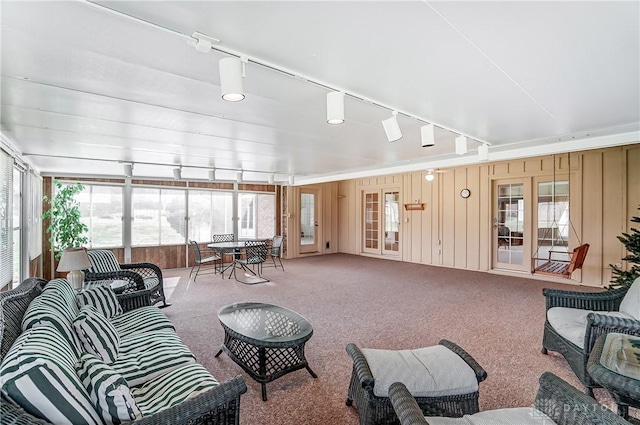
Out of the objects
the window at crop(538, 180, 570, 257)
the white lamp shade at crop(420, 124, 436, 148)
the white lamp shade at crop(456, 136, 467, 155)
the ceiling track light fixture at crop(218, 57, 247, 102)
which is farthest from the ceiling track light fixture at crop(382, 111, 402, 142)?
the window at crop(538, 180, 570, 257)

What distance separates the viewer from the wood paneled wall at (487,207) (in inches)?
203

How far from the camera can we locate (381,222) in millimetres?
9016

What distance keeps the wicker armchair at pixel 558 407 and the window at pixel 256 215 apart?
7.61 meters

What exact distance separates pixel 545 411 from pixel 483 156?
11.2ft

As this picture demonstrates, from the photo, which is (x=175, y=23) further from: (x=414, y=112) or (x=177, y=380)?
(x=414, y=112)

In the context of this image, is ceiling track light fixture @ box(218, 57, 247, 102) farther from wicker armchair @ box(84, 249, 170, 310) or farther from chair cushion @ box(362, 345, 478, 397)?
wicker armchair @ box(84, 249, 170, 310)

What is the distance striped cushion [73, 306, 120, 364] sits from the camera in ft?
6.10

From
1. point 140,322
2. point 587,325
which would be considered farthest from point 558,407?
point 140,322

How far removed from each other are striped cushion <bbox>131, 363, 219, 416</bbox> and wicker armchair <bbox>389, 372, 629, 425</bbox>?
917 mm

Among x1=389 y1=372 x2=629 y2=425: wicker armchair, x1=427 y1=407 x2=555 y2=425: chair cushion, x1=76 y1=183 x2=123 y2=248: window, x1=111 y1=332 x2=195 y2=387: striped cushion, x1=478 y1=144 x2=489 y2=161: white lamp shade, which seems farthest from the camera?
x1=76 y1=183 x2=123 y2=248: window

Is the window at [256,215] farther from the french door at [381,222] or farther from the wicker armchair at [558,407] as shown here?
the wicker armchair at [558,407]

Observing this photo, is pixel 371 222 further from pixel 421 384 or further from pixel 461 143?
pixel 421 384

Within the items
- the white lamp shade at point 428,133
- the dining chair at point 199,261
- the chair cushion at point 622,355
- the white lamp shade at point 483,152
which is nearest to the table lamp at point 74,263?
the dining chair at point 199,261

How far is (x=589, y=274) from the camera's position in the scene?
5461mm
